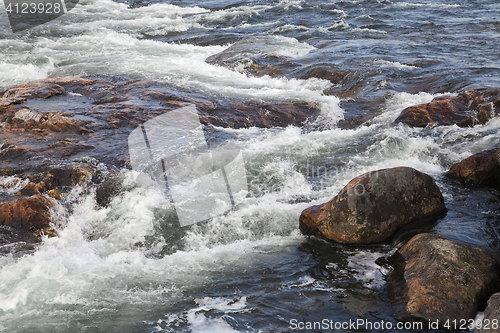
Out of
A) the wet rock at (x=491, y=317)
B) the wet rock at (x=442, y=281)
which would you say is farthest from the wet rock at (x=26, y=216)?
the wet rock at (x=491, y=317)

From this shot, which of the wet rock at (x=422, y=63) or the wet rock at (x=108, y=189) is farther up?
the wet rock at (x=422, y=63)

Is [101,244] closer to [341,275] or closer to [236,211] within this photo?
[236,211]

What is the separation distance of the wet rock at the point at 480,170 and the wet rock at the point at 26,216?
4.73 meters

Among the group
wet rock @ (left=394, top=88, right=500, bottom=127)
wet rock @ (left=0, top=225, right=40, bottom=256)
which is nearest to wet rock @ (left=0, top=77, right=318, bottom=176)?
wet rock @ (left=0, top=225, right=40, bottom=256)

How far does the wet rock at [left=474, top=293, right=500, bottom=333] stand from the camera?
271 cm

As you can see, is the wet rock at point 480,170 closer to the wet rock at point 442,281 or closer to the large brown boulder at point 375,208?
the large brown boulder at point 375,208

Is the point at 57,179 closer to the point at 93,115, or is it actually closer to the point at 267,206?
the point at 93,115

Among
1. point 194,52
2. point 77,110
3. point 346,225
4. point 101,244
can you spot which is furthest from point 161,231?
point 194,52

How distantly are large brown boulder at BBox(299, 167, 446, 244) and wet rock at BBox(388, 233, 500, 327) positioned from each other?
0.51 meters

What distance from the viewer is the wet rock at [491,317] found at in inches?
107

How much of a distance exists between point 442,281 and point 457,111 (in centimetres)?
445

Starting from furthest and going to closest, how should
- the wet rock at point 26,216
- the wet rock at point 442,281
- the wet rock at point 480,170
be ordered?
the wet rock at point 480,170, the wet rock at point 26,216, the wet rock at point 442,281

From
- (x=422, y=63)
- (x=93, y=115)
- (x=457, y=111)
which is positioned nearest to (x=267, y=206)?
(x=93, y=115)

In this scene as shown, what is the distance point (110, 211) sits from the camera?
4.88m
